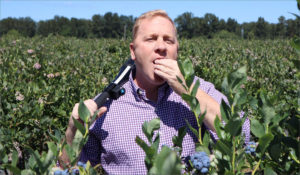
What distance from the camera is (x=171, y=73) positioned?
1.62 m

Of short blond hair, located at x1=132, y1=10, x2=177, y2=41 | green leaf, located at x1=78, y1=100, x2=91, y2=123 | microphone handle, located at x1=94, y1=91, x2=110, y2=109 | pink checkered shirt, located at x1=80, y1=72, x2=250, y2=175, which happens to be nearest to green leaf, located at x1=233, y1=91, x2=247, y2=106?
green leaf, located at x1=78, y1=100, x2=91, y2=123

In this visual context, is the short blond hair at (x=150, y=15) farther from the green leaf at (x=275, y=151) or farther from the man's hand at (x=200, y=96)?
the green leaf at (x=275, y=151)

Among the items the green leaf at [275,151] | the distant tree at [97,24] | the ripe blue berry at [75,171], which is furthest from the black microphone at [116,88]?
the distant tree at [97,24]

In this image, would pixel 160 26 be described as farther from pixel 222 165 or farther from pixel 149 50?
pixel 222 165

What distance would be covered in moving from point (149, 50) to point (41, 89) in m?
1.36

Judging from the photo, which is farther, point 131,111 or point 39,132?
point 39,132

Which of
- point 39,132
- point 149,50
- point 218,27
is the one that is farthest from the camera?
point 218,27

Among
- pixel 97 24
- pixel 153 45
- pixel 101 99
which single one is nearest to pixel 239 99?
pixel 101 99

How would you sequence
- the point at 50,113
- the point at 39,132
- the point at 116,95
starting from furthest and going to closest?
1. the point at 50,113
2. the point at 39,132
3. the point at 116,95

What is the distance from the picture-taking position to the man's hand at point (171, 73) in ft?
5.23

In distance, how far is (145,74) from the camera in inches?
75.2

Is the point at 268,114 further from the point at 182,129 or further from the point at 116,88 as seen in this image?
the point at 116,88

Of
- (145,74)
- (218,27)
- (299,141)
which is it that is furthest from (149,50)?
(218,27)

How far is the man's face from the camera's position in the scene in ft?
6.10
